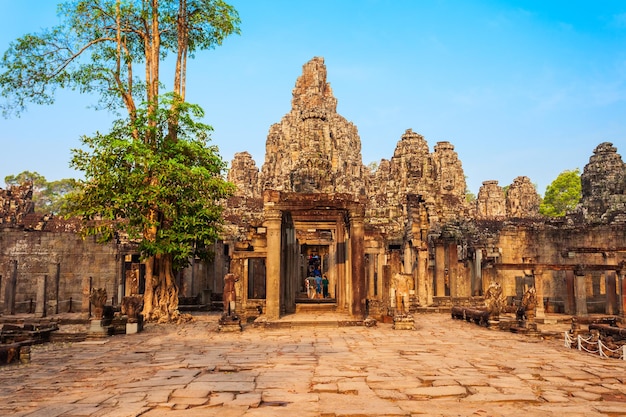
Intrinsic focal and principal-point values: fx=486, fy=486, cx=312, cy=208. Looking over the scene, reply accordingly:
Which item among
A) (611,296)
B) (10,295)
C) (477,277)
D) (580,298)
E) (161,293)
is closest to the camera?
(161,293)

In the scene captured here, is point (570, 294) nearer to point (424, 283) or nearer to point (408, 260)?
point (424, 283)

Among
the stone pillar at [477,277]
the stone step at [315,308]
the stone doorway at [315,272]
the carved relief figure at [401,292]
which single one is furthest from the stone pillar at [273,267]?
the stone pillar at [477,277]

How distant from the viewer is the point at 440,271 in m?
22.9

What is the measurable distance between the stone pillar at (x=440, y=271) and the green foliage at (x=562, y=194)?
38181mm

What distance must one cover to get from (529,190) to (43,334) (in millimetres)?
58060

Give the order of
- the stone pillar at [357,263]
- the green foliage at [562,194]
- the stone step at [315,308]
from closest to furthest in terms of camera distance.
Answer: the stone pillar at [357,263] → the stone step at [315,308] → the green foliage at [562,194]

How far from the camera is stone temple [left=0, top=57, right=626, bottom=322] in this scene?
49.2 feet

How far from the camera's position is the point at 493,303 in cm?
1427

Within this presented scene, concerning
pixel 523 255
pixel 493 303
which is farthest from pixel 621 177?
pixel 493 303

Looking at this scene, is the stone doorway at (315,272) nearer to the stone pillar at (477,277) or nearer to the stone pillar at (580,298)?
the stone pillar at (477,277)

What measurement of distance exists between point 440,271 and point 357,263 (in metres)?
9.78

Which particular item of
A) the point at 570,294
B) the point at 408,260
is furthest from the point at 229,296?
the point at 570,294

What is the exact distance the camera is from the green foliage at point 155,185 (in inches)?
625

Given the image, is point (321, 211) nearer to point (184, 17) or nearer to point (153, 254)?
point (153, 254)
